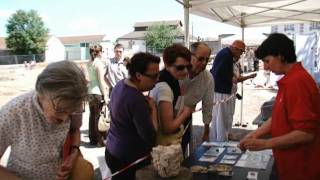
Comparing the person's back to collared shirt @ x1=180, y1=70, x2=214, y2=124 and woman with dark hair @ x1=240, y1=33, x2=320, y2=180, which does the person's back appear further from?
woman with dark hair @ x1=240, y1=33, x2=320, y2=180

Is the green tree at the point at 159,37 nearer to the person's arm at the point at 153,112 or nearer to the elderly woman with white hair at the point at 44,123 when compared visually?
the person's arm at the point at 153,112

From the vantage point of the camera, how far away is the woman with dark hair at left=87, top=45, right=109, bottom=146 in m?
5.30

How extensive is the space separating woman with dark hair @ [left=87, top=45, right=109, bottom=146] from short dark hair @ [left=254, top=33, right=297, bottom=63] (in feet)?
11.8

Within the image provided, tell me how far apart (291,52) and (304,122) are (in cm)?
38

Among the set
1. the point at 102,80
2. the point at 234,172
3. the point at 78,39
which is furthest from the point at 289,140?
the point at 78,39

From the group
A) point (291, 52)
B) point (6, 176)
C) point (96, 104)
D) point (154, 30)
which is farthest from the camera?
point (154, 30)

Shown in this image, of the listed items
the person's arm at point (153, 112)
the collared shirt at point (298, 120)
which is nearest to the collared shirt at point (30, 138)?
the person's arm at point (153, 112)

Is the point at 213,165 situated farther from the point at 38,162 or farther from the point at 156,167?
the point at 38,162

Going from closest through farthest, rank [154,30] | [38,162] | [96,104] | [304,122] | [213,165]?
[38,162], [304,122], [213,165], [96,104], [154,30]

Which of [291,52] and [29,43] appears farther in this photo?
[29,43]

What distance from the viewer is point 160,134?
7.30ft

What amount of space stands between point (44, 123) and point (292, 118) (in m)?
1.14

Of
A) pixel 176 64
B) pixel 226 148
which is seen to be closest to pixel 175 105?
pixel 176 64

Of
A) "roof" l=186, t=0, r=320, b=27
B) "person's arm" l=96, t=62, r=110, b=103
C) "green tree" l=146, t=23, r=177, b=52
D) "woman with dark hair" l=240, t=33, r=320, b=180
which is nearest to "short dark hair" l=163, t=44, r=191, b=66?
"woman with dark hair" l=240, t=33, r=320, b=180
